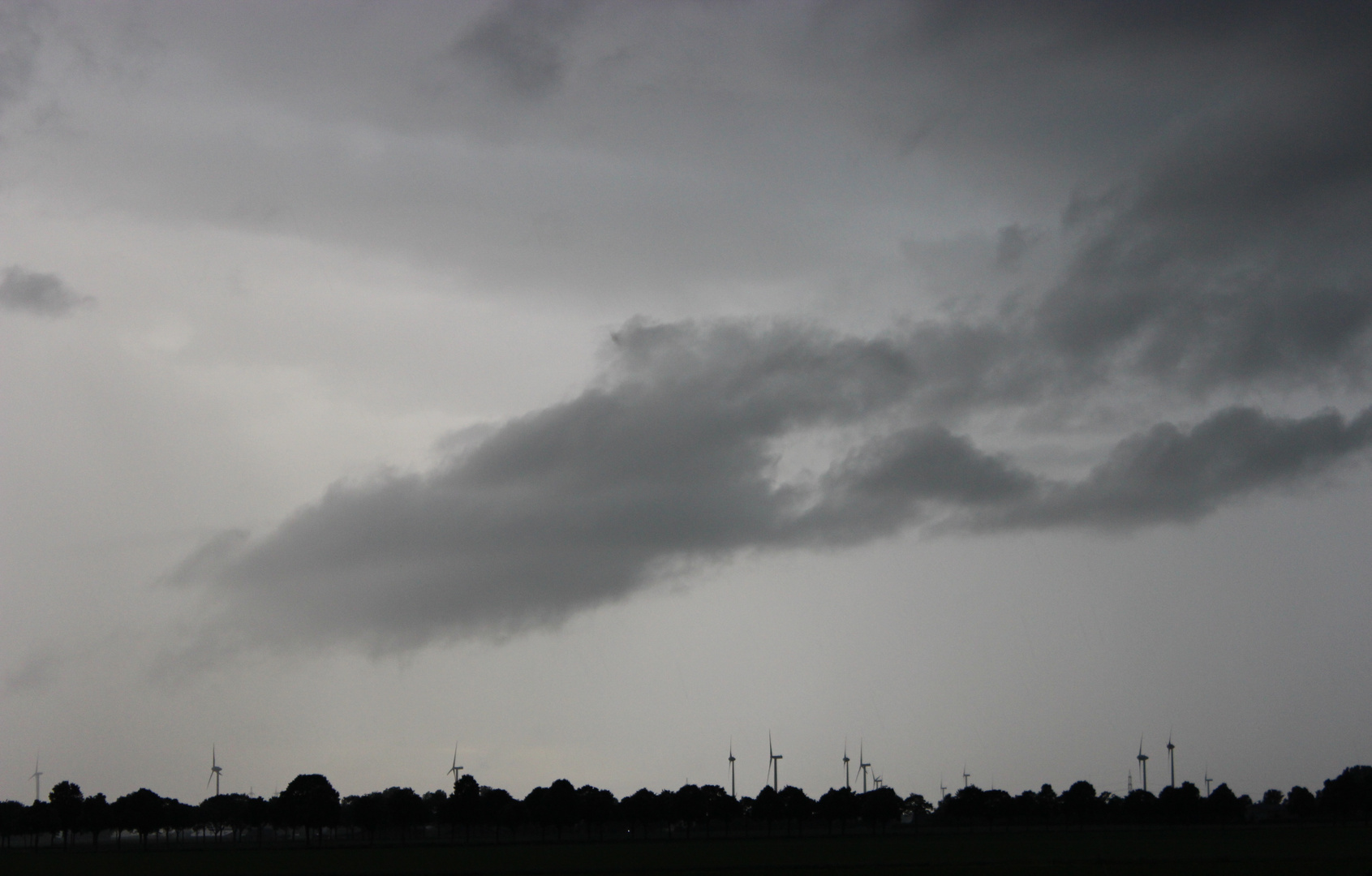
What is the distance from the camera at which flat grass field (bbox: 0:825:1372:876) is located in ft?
343

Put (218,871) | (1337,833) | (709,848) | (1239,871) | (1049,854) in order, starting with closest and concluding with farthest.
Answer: (1239,871), (218,871), (1049,854), (709,848), (1337,833)

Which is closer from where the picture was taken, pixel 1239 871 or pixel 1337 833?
pixel 1239 871

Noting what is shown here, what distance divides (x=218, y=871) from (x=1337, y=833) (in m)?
156

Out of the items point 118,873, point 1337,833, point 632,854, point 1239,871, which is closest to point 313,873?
point 118,873

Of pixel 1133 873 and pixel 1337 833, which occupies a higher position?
pixel 1133 873

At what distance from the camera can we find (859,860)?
122 metres

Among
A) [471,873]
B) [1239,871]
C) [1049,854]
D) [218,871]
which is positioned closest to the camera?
[1239,871]

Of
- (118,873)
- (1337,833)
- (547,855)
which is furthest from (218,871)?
(1337,833)

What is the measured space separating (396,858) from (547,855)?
56.6 ft

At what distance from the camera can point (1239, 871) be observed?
96.1m

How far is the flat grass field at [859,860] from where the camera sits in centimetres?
10469

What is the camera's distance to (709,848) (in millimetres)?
167375

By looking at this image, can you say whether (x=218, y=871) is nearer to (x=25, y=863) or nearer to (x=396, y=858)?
(x=396, y=858)

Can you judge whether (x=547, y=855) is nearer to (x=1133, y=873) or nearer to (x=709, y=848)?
(x=709, y=848)
